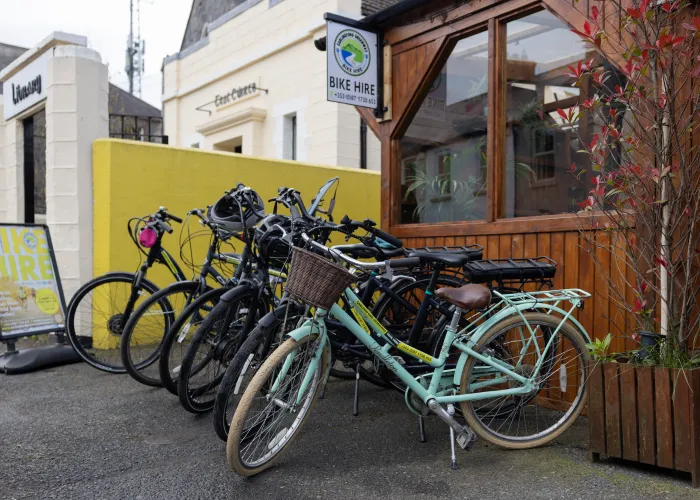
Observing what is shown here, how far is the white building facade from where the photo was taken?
451 inches

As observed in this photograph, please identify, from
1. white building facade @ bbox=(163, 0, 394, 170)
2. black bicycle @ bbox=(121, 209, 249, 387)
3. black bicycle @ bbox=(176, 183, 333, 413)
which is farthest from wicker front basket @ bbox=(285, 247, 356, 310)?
white building facade @ bbox=(163, 0, 394, 170)

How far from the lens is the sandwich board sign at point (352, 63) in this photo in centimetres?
490

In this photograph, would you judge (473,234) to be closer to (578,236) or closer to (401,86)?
(578,236)

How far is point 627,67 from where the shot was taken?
10.0 feet

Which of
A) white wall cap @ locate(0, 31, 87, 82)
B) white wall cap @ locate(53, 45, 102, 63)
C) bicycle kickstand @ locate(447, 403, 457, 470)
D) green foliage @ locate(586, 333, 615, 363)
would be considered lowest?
bicycle kickstand @ locate(447, 403, 457, 470)

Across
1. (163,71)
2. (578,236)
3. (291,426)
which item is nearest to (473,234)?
(578,236)

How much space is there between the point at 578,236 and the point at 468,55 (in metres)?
1.69

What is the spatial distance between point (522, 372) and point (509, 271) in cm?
58

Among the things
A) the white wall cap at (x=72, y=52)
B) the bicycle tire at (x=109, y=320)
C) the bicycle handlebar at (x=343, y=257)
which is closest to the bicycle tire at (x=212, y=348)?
the bicycle handlebar at (x=343, y=257)

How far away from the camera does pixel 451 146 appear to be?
199 inches

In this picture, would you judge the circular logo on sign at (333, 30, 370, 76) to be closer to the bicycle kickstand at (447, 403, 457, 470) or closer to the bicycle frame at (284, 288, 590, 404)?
the bicycle frame at (284, 288, 590, 404)

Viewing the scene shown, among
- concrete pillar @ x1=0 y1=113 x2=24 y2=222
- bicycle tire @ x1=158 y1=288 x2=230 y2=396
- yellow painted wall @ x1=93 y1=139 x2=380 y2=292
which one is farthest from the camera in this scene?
concrete pillar @ x1=0 y1=113 x2=24 y2=222

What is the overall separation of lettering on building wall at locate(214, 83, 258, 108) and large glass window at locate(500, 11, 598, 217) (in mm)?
9341

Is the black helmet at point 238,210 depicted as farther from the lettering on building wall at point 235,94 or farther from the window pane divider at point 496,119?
the lettering on building wall at point 235,94
